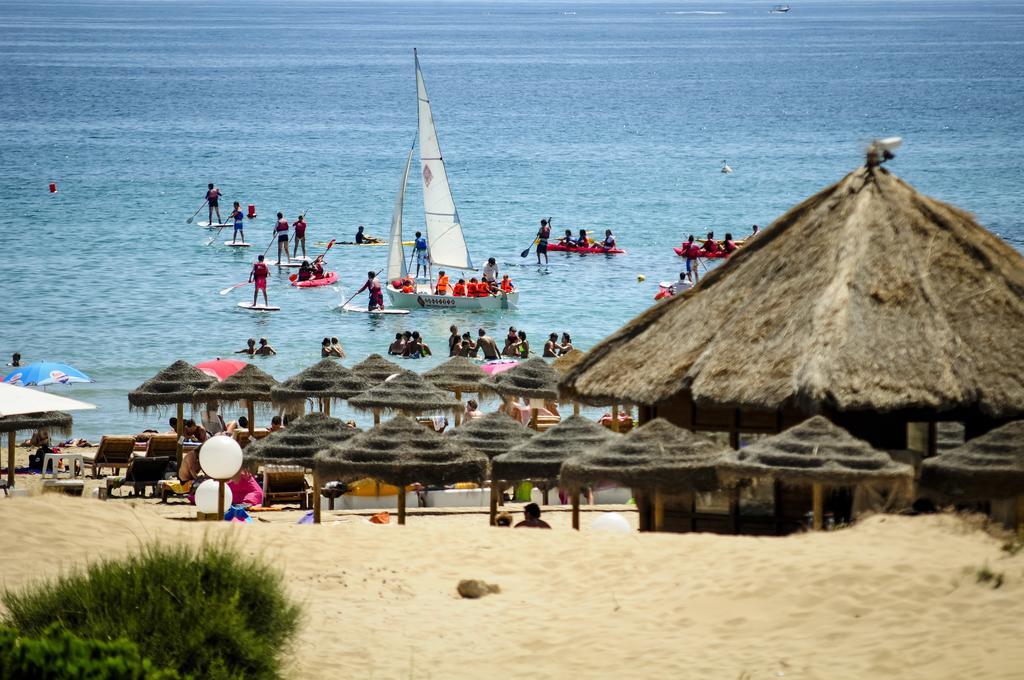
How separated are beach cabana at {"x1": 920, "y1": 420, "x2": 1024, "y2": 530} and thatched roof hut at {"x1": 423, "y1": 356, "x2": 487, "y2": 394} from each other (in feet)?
37.1

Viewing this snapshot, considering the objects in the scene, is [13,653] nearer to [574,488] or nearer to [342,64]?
[574,488]

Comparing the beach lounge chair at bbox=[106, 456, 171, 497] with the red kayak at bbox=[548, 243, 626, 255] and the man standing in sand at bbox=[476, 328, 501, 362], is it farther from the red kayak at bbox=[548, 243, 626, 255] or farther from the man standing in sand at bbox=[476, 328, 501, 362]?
the red kayak at bbox=[548, 243, 626, 255]

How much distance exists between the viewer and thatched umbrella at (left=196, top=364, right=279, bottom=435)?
2502 cm

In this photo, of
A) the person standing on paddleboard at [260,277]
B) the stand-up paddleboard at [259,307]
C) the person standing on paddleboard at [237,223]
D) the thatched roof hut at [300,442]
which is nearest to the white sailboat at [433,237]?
the stand-up paddleboard at [259,307]

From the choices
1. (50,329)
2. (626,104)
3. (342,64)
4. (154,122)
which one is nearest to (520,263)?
(50,329)

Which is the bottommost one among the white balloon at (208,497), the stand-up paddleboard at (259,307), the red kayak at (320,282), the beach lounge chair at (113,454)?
the white balloon at (208,497)

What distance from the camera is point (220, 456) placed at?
1703 cm

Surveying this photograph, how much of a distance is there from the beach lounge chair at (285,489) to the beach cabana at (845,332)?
178 inches

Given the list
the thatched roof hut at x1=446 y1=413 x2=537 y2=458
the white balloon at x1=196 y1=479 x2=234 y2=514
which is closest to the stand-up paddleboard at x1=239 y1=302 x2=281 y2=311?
the thatched roof hut at x1=446 y1=413 x2=537 y2=458

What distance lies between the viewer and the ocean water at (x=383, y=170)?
48281mm

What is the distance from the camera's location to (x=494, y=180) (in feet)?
304

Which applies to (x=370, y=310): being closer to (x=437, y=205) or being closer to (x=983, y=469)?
(x=437, y=205)

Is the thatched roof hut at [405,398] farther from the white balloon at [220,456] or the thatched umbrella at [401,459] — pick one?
the white balloon at [220,456]

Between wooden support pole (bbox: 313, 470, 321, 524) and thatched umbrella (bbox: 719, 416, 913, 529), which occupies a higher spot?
thatched umbrella (bbox: 719, 416, 913, 529)
